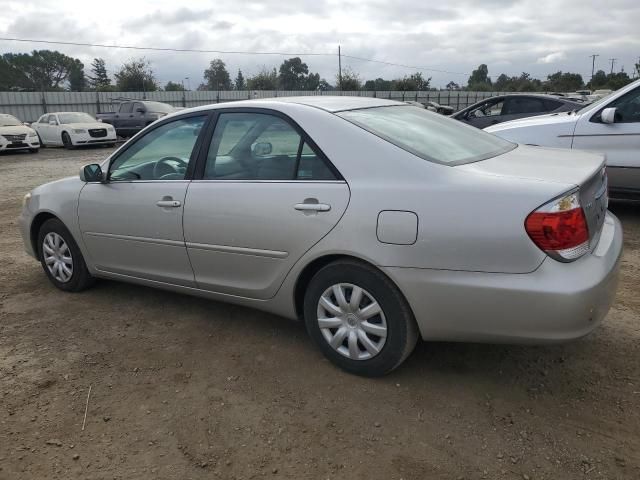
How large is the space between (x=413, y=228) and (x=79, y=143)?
1938 cm

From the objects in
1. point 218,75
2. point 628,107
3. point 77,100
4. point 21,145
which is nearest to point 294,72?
point 218,75

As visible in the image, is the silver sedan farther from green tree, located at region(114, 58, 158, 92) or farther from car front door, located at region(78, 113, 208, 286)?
Result: green tree, located at region(114, 58, 158, 92)

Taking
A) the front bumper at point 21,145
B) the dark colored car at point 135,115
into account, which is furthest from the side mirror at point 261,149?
the dark colored car at point 135,115

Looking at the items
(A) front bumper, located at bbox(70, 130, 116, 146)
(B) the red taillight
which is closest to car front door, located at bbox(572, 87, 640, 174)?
(B) the red taillight

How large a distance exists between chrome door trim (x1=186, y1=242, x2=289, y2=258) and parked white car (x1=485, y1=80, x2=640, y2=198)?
4.40 metres

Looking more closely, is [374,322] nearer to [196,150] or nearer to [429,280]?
[429,280]

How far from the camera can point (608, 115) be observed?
229 inches

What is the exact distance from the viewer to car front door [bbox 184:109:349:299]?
10.0 ft

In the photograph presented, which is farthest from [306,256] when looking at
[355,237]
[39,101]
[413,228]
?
[39,101]

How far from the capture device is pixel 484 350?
339 cm

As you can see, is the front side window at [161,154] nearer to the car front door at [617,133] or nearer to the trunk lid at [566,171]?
the trunk lid at [566,171]

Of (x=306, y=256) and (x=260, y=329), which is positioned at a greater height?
(x=306, y=256)

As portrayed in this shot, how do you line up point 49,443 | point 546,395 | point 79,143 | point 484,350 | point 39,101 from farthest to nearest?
point 39,101 < point 79,143 < point 484,350 < point 546,395 < point 49,443

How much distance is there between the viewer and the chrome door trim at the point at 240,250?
126 inches
